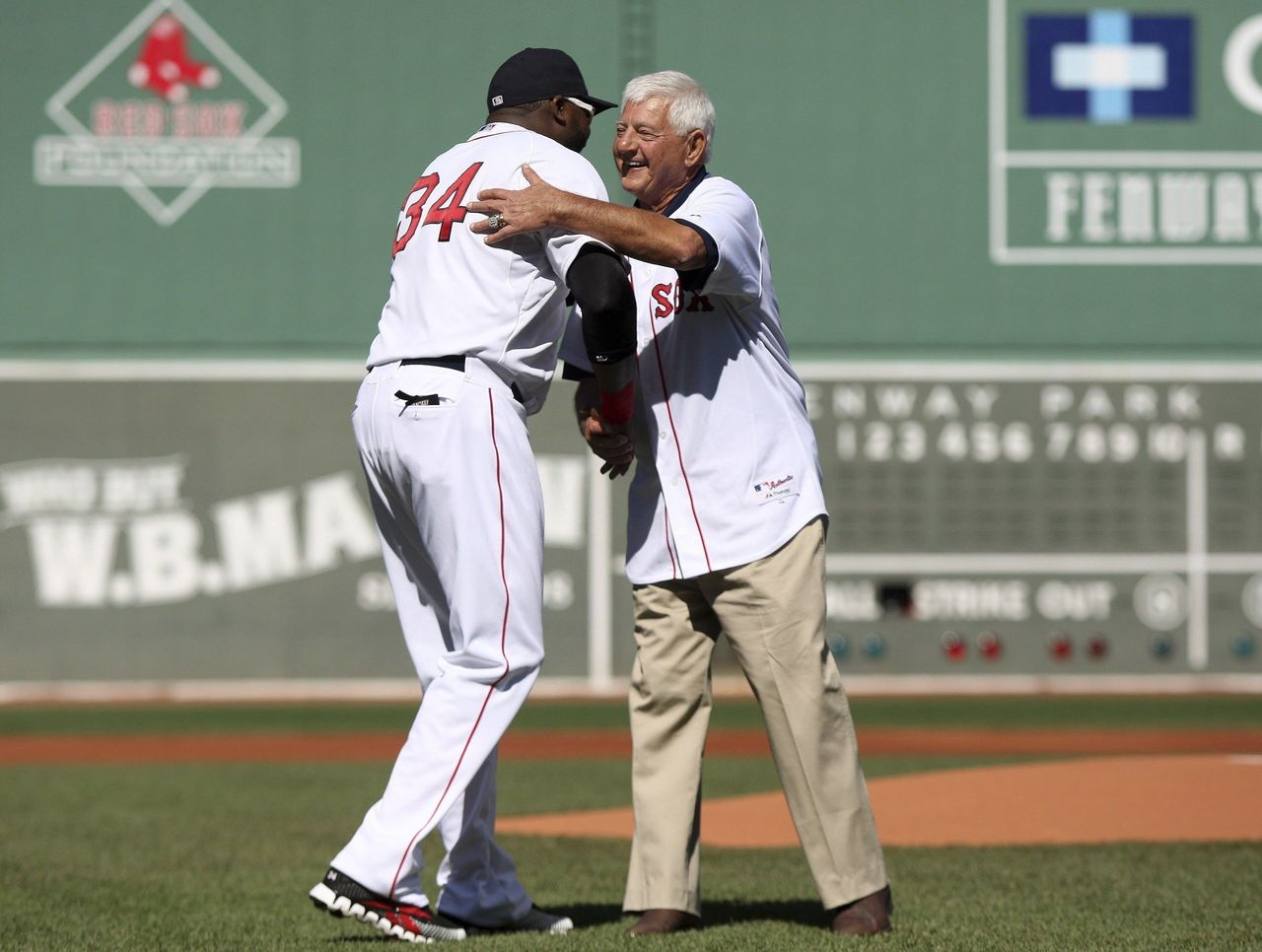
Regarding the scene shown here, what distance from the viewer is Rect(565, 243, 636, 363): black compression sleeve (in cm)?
312

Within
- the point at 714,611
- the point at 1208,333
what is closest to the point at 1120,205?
the point at 1208,333

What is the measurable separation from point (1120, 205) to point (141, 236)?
705 cm

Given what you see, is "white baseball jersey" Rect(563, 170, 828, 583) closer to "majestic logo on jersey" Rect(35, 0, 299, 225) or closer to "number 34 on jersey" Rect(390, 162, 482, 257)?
"number 34 on jersey" Rect(390, 162, 482, 257)

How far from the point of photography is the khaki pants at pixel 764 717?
3.38m

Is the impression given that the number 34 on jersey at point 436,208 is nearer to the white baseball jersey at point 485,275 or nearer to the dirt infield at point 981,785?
the white baseball jersey at point 485,275

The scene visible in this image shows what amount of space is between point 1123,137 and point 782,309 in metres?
2.79

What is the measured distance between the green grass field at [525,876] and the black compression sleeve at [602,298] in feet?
3.88

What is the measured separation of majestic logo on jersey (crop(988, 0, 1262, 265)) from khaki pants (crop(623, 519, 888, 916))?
892cm

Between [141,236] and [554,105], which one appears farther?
[141,236]

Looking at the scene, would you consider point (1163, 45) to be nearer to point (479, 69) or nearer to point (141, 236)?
point (479, 69)

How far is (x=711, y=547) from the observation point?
11.3 ft

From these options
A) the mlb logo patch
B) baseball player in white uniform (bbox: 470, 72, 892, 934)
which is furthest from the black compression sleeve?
the mlb logo patch

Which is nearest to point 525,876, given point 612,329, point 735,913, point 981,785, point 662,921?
point 735,913

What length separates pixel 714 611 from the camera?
11.5 feet
